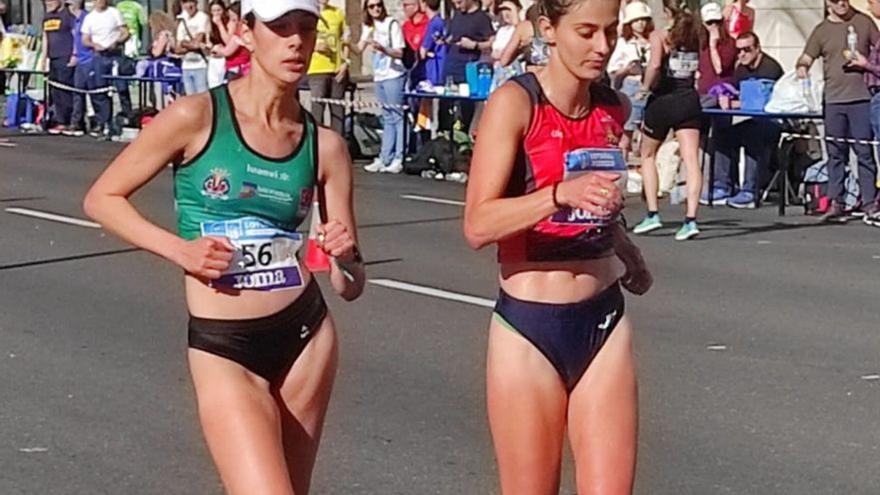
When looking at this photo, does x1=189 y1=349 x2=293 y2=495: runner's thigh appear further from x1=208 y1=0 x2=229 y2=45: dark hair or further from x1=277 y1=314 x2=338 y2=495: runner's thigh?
x1=208 y1=0 x2=229 y2=45: dark hair

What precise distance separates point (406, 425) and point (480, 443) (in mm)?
443

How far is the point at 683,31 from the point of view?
14.6m

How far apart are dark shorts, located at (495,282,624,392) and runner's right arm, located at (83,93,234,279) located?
0.76 m

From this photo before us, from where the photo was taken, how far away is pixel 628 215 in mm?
16078

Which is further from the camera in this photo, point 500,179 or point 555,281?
point 555,281

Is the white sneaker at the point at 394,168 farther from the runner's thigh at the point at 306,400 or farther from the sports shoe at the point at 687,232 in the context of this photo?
the runner's thigh at the point at 306,400

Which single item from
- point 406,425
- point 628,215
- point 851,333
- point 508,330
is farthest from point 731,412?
point 628,215

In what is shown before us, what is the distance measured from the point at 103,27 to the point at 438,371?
17910mm

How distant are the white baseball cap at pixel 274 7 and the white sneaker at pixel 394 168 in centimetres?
1595

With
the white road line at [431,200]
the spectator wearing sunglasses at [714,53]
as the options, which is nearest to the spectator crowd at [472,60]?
the spectator wearing sunglasses at [714,53]

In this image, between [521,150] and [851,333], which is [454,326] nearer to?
[851,333]

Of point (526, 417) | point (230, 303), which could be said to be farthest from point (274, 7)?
point (526, 417)

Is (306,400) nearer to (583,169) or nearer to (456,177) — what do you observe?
(583,169)

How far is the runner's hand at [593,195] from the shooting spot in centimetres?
431
